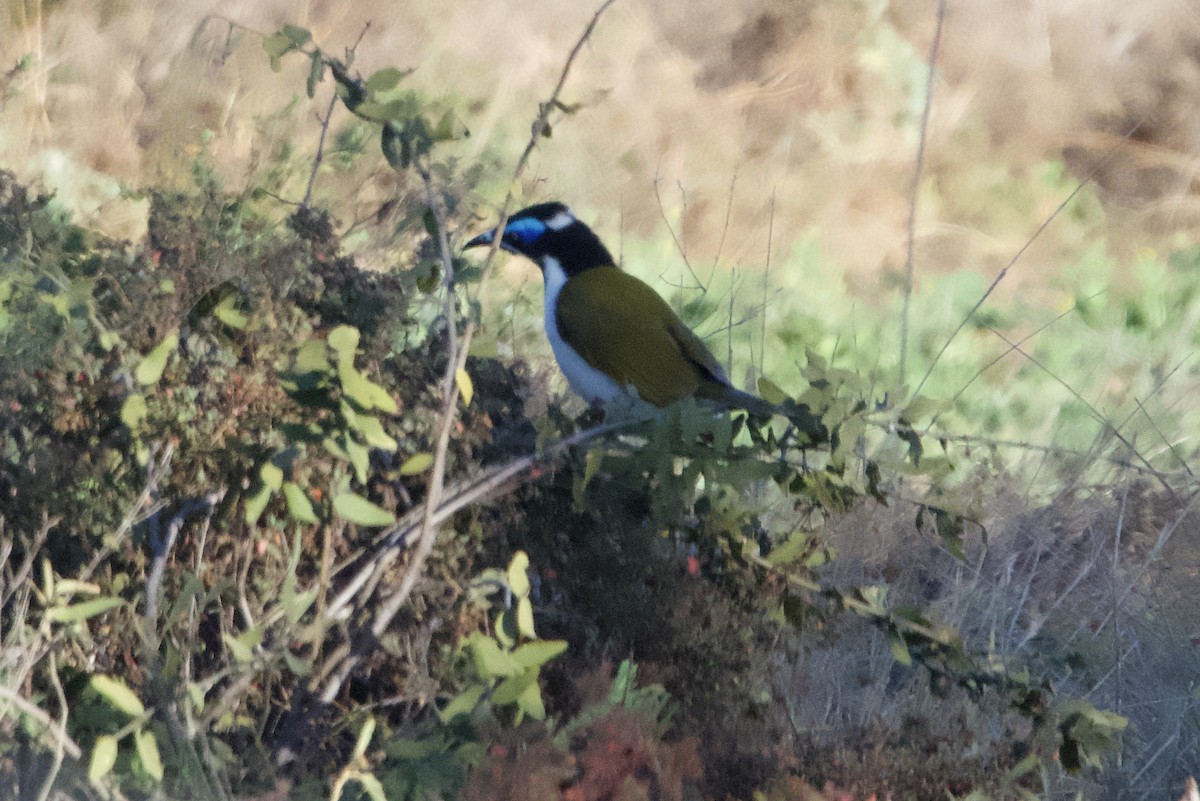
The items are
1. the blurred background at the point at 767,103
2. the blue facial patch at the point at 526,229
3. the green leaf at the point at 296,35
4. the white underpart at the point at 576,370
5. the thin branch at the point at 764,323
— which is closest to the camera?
the green leaf at the point at 296,35

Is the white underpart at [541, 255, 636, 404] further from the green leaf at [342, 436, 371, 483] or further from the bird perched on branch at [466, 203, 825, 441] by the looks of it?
the green leaf at [342, 436, 371, 483]

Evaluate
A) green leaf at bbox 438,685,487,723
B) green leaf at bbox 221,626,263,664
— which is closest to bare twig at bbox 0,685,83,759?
green leaf at bbox 221,626,263,664

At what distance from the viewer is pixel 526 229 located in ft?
14.5

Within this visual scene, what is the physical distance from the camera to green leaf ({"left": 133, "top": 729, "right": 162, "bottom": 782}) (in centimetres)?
190

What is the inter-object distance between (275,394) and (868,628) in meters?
1.81

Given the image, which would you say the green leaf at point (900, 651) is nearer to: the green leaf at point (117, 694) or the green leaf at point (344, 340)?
the green leaf at point (344, 340)

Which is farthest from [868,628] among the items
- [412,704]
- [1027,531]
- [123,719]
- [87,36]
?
[87,36]

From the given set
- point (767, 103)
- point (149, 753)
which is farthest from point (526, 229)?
point (767, 103)

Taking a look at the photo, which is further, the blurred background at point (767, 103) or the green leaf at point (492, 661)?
the blurred background at point (767, 103)

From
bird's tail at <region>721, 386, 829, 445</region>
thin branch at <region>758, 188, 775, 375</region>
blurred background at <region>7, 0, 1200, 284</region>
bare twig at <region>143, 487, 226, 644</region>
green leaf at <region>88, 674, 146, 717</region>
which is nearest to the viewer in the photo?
green leaf at <region>88, 674, 146, 717</region>

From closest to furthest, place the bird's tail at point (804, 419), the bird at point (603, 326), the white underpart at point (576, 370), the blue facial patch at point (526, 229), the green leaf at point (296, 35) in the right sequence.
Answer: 1. the green leaf at point (296, 35)
2. the bird's tail at point (804, 419)
3. the bird at point (603, 326)
4. the white underpart at point (576, 370)
5. the blue facial patch at point (526, 229)

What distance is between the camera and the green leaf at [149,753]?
74.9 inches

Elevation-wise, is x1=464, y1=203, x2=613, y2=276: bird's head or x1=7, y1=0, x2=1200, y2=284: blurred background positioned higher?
x1=7, y1=0, x2=1200, y2=284: blurred background

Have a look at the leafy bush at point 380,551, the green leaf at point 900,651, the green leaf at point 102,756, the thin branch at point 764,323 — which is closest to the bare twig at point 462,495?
the leafy bush at point 380,551
